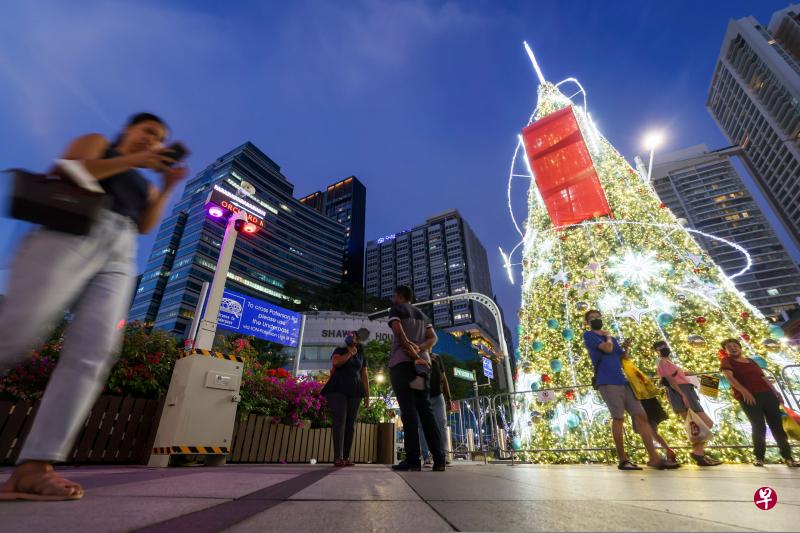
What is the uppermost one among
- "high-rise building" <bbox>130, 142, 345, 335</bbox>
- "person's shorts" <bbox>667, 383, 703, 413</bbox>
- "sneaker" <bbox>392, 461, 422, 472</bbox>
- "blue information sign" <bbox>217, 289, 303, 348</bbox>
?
"high-rise building" <bbox>130, 142, 345, 335</bbox>

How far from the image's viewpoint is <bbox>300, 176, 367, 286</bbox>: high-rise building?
12362cm

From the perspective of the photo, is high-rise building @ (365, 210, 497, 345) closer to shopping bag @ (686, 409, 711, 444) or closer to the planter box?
the planter box

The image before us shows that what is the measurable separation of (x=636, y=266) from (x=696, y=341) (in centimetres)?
170

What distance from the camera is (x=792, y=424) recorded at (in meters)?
5.21

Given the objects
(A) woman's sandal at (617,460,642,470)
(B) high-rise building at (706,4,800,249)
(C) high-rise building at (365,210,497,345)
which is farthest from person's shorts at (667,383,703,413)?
(C) high-rise building at (365,210,497,345)

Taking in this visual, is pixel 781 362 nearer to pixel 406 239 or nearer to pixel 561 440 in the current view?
pixel 561 440

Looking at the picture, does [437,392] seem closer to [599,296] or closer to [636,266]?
[599,296]

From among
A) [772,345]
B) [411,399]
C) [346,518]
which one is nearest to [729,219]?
[772,345]

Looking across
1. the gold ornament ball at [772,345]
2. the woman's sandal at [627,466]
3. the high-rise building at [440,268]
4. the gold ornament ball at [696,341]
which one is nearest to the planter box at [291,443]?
the woman's sandal at [627,466]

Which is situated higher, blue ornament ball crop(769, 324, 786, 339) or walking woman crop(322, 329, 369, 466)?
blue ornament ball crop(769, 324, 786, 339)

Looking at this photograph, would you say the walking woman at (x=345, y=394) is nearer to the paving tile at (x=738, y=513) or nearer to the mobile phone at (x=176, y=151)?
the mobile phone at (x=176, y=151)

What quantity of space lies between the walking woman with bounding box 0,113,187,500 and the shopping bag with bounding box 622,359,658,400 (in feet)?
17.9

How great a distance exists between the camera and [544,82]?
1036 centimetres

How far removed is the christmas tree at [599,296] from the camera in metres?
6.18
